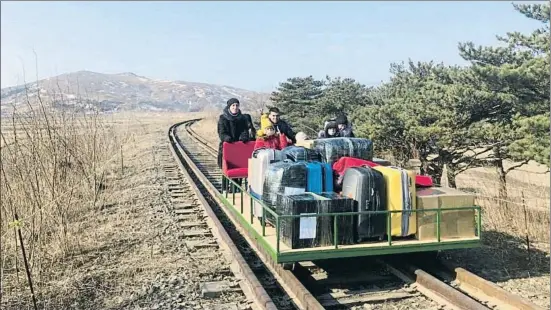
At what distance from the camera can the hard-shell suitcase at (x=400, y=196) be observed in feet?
20.3

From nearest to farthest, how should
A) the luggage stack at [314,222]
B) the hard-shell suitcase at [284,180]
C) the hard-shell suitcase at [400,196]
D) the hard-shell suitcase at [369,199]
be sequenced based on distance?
1. the luggage stack at [314,222]
2. the hard-shell suitcase at [369,199]
3. the hard-shell suitcase at [400,196]
4. the hard-shell suitcase at [284,180]

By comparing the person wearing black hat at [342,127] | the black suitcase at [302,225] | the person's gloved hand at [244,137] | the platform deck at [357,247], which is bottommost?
the platform deck at [357,247]

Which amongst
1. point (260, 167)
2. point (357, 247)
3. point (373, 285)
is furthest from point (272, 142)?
point (373, 285)

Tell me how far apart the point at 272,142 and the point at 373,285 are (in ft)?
9.70

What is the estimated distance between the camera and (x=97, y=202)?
11195 millimetres

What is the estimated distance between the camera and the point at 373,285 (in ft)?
20.6

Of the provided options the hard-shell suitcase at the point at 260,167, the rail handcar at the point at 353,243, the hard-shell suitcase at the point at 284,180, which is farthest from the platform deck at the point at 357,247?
the hard-shell suitcase at the point at 260,167

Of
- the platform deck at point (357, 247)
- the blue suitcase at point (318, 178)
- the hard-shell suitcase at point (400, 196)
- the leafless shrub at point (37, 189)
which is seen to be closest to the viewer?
the platform deck at point (357, 247)

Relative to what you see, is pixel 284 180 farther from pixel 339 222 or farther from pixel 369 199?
pixel 369 199

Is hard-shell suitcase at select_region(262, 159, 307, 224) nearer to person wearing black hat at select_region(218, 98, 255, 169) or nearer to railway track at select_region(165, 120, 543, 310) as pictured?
railway track at select_region(165, 120, 543, 310)

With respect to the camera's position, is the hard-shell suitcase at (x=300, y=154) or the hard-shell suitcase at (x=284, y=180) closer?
the hard-shell suitcase at (x=284, y=180)

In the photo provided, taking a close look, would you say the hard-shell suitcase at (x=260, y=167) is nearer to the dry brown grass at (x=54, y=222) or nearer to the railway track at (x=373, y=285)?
the railway track at (x=373, y=285)

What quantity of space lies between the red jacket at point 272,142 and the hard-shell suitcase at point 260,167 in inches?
23.1

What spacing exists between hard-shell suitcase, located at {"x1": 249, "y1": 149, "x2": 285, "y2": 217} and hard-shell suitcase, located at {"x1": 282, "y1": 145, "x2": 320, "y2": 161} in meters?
0.11
